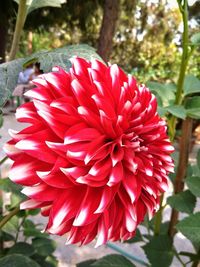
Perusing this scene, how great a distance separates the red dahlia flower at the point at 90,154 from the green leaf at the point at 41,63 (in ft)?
0.21

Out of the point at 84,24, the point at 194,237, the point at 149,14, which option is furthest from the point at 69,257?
the point at 149,14

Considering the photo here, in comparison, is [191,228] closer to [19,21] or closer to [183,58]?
[183,58]

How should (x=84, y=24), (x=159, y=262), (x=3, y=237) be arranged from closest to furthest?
1. (x=159, y=262)
2. (x=3, y=237)
3. (x=84, y=24)

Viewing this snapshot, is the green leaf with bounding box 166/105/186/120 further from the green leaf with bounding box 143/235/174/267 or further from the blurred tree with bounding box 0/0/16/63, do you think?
→ the blurred tree with bounding box 0/0/16/63

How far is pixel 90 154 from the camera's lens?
0.29 m

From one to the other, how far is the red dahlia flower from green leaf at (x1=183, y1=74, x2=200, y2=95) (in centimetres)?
32

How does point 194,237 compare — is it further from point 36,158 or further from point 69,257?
point 69,257

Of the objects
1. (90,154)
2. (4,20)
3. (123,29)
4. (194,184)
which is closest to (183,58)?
(194,184)

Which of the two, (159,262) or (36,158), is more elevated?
(36,158)

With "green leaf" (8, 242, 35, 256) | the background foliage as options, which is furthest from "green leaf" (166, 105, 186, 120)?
"green leaf" (8, 242, 35, 256)

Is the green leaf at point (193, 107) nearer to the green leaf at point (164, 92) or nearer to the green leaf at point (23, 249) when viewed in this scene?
the green leaf at point (164, 92)

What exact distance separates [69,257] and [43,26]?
4.89 metres

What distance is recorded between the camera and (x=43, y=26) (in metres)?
5.71

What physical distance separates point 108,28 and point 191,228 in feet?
13.0
